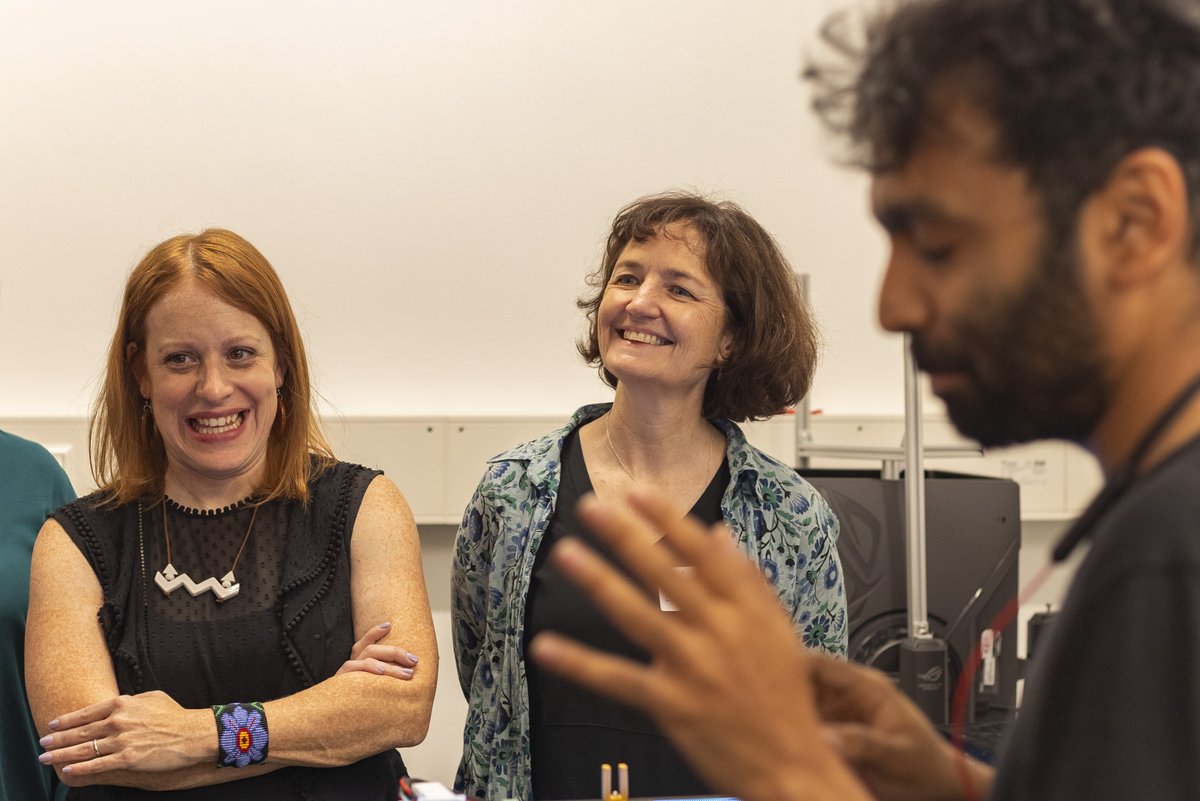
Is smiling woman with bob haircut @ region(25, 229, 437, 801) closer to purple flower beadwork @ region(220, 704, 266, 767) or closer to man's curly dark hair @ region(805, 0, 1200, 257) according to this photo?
purple flower beadwork @ region(220, 704, 266, 767)

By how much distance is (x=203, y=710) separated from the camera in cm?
156

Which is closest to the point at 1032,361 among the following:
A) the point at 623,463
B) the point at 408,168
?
the point at 623,463

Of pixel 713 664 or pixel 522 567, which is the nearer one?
pixel 713 664

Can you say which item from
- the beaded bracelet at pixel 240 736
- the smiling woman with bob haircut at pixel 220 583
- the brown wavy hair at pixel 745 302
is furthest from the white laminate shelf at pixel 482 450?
the beaded bracelet at pixel 240 736

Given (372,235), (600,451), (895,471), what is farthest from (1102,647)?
(372,235)

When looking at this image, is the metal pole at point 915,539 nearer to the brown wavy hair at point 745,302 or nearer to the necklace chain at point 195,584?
the brown wavy hair at point 745,302

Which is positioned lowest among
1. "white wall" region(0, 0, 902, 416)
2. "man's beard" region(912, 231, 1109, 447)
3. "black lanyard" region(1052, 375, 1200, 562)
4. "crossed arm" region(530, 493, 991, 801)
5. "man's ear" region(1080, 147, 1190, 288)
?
"crossed arm" region(530, 493, 991, 801)

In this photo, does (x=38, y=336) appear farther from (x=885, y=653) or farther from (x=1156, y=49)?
(x=1156, y=49)

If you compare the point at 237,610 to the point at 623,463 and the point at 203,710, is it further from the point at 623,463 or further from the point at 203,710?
the point at 623,463

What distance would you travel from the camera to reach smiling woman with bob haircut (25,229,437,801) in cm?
156

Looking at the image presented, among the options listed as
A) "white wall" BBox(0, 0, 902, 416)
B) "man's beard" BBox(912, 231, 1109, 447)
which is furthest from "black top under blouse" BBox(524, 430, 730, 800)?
"white wall" BBox(0, 0, 902, 416)

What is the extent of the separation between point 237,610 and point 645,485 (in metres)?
0.76

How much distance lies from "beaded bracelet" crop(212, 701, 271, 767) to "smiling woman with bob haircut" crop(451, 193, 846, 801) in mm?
489

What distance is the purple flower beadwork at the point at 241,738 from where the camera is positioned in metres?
1.53
